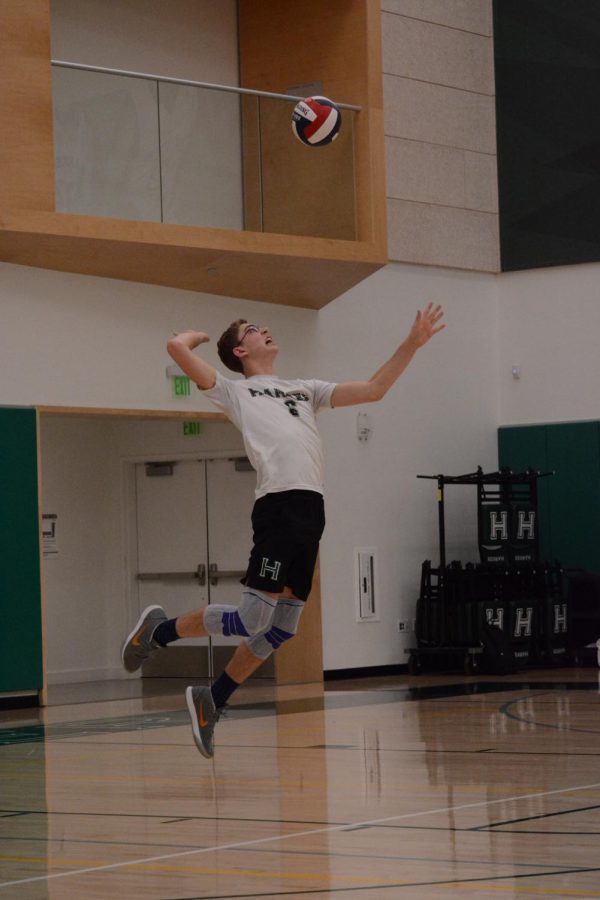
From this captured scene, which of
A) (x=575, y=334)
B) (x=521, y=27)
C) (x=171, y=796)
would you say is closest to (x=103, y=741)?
(x=171, y=796)

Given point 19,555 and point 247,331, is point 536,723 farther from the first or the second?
point 19,555

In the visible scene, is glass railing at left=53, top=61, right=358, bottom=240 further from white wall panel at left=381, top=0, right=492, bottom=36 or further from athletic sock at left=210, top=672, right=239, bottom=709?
athletic sock at left=210, top=672, right=239, bottom=709

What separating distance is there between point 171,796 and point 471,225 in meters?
11.3

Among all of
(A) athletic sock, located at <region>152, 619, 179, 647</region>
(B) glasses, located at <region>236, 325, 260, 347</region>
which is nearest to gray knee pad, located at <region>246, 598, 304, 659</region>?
(A) athletic sock, located at <region>152, 619, 179, 647</region>

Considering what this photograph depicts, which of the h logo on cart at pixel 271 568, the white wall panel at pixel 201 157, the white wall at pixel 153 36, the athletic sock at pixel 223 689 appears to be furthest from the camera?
the white wall at pixel 153 36

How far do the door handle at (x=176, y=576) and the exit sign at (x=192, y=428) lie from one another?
1.45m

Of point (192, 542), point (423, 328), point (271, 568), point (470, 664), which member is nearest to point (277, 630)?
point (271, 568)

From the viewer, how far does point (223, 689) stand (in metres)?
7.50

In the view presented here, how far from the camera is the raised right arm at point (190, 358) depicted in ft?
23.9

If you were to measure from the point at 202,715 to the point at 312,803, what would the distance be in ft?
3.63

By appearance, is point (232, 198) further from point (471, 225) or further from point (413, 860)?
point (413, 860)

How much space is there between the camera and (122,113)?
1291cm

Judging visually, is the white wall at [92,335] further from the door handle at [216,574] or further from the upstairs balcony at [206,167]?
the door handle at [216,574]

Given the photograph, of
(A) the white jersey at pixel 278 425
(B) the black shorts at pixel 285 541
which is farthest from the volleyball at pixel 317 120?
(B) the black shorts at pixel 285 541
